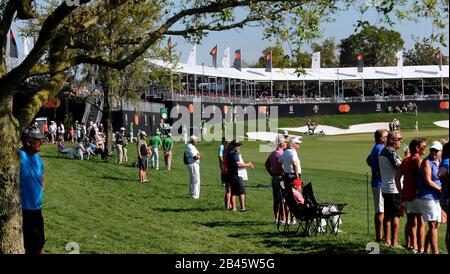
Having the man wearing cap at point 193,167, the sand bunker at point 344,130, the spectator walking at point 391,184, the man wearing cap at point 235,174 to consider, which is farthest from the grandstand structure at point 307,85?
the spectator walking at point 391,184

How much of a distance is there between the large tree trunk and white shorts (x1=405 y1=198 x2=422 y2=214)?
5594mm

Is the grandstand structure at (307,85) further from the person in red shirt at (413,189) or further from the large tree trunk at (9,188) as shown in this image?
Result: the large tree trunk at (9,188)

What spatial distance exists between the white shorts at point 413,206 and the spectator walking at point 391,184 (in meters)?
0.70

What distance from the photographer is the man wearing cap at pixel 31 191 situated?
32.2 feet

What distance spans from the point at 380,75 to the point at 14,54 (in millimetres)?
68431

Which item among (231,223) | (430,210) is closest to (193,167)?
(231,223)

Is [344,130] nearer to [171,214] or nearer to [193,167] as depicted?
[193,167]

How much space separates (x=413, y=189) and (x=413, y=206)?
0.90ft

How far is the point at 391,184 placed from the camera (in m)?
11.9

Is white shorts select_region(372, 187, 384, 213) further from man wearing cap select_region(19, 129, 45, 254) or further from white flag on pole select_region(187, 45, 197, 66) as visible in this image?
white flag on pole select_region(187, 45, 197, 66)

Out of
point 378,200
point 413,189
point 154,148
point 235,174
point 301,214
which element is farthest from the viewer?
point 154,148

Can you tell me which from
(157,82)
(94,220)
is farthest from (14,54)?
(94,220)

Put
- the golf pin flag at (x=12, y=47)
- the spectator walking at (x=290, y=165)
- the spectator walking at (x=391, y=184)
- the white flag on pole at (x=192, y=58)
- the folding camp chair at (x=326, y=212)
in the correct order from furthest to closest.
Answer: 1. the white flag on pole at (x=192, y=58)
2. the golf pin flag at (x=12, y=47)
3. the spectator walking at (x=290, y=165)
4. the folding camp chair at (x=326, y=212)
5. the spectator walking at (x=391, y=184)

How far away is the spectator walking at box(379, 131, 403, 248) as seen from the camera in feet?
38.8
